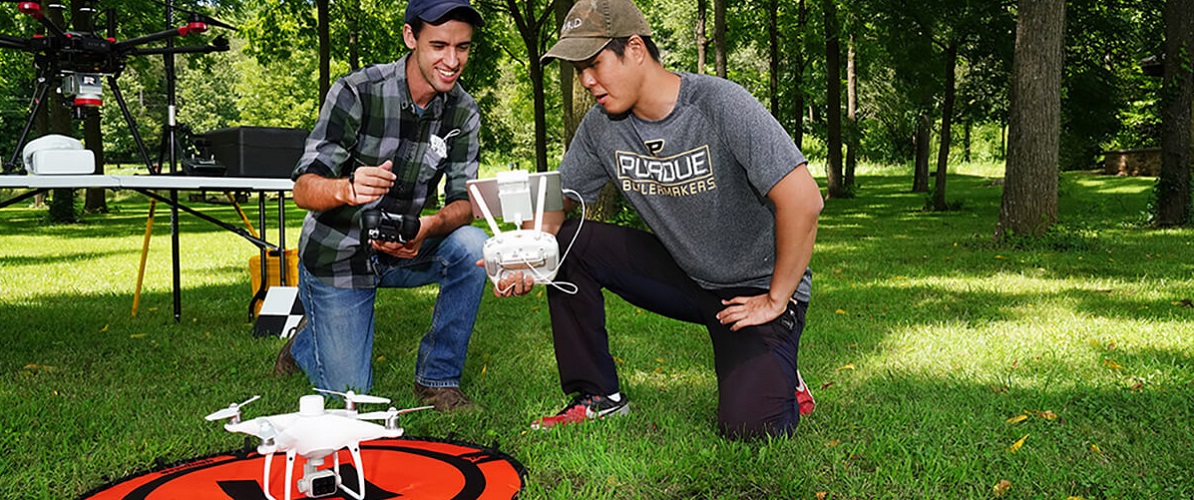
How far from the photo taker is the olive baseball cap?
3.05 meters

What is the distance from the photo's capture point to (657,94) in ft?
10.7

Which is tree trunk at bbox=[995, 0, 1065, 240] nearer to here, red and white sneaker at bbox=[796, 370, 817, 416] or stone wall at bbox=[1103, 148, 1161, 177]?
red and white sneaker at bbox=[796, 370, 817, 416]

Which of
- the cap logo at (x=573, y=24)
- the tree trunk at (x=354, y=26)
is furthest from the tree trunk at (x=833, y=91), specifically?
the cap logo at (x=573, y=24)

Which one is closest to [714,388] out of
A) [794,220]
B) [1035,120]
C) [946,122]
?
[794,220]

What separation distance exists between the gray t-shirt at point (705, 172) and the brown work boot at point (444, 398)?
3.45 feet

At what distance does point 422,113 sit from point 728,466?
1.90 m

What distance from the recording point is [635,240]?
3703mm

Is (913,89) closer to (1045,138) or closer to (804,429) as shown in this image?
(1045,138)

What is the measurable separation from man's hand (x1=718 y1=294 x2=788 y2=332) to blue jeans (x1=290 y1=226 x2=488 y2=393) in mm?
1122

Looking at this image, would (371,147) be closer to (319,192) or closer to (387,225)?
(319,192)

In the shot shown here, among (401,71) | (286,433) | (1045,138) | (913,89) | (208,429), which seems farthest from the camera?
(913,89)

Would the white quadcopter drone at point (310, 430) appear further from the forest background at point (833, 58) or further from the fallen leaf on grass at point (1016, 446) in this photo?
the forest background at point (833, 58)

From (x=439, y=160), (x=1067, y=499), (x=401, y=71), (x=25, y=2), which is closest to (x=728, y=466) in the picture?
(x=1067, y=499)

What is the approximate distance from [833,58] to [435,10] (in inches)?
740
